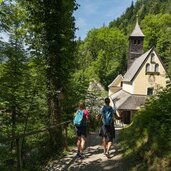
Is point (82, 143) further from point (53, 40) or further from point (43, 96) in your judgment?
point (53, 40)

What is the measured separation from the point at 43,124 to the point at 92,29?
8000 cm

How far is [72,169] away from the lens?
384 inches

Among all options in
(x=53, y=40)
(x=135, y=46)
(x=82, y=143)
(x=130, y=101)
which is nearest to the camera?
(x=82, y=143)

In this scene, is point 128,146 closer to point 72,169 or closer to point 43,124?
point 72,169

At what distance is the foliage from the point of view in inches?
307

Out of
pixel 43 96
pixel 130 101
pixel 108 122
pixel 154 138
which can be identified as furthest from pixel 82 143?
pixel 130 101

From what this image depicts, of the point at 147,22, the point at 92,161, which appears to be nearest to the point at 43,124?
the point at 92,161

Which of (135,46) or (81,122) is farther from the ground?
(135,46)

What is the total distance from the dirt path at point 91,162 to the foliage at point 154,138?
1.38 ft

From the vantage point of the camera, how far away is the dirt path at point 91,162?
9.45 m

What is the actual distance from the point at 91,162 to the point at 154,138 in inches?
98.8

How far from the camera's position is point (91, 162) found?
33.2 ft

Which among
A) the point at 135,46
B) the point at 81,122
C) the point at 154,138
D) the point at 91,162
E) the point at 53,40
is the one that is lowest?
the point at 91,162

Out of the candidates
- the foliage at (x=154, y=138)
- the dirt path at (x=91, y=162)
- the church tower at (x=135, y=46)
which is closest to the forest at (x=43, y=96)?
the foliage at (x=154, y=138)
